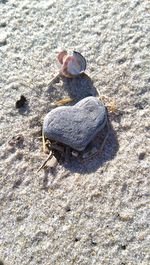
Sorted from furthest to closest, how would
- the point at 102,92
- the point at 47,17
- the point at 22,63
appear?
the point at 47,17, the point at 22,63, the point at 102,92

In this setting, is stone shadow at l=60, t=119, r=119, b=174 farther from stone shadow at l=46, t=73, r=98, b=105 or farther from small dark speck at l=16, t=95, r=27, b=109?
small dark speck at l=16, t=95, r=27, b=109

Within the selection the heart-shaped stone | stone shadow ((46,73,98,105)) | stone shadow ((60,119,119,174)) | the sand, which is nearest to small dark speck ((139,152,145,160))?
the sand

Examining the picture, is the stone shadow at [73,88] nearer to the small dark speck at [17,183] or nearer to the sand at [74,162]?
the sand at [74,162]

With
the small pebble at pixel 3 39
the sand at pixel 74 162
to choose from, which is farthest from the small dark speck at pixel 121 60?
the small pebble at pixel 3 39

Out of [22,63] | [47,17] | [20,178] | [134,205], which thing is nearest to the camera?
[134,205]

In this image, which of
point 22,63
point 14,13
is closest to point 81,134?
point 22,63

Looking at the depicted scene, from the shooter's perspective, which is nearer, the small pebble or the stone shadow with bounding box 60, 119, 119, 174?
the stone shadow with bounding box 60, 119, 119, 174

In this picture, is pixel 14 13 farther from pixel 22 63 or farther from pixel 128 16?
pixel 128 16
